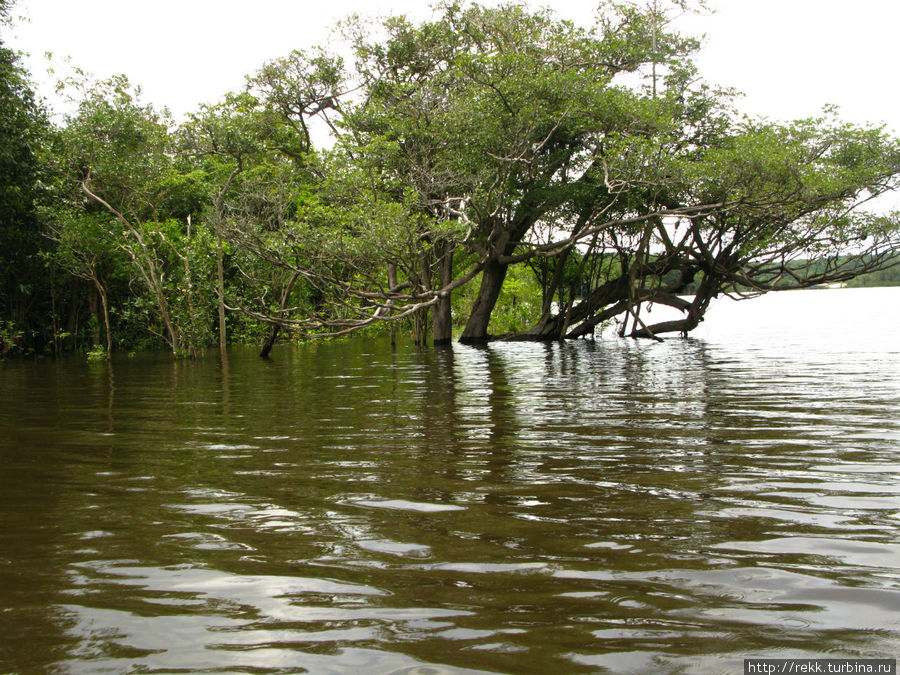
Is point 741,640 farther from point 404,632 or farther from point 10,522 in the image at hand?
point 10,522

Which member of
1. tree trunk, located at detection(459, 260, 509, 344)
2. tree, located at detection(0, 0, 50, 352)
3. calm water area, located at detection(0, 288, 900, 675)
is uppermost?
tree, located at detection(0, 0, 50, 352)

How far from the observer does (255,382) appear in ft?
57.1

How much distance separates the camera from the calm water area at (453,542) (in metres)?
2.99

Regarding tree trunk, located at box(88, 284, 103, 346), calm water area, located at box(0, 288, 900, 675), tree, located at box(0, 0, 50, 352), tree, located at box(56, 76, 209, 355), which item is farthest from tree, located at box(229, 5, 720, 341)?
calm water area, located at box(0, 288, 900, 675)

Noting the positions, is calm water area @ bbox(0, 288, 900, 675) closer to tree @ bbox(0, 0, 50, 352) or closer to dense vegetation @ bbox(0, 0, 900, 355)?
dense vegetation @ bbox(0, 0, 900, 355)

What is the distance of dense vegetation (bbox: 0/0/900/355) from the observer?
2523cm

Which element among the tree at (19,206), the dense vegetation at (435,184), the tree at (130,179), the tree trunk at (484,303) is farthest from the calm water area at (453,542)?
the tree trunk at (484,303)

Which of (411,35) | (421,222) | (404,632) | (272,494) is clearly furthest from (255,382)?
(411,35)

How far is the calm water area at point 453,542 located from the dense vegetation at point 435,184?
1558 centimetres

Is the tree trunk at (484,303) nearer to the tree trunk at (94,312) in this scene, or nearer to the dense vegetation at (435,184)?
the dense vegetation at (435,184)

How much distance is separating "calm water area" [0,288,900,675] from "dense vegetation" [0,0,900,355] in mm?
15578

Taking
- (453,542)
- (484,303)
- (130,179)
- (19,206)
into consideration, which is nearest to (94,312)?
(19,206)

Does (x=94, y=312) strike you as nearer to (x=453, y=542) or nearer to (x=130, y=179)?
(x=130, y=179)

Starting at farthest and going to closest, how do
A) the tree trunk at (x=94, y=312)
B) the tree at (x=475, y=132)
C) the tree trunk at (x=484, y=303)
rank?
the tree trunk at (x=94, y=312)
the tree trunk at (x=484, y=303)
the tree at (x=475, y=132)
